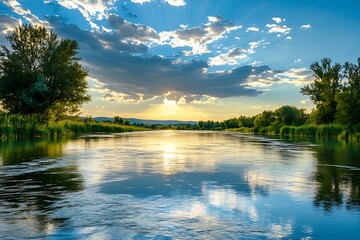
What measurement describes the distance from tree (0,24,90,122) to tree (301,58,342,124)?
167 feet

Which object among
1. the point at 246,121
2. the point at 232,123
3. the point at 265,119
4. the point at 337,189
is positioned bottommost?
the point at 337,189

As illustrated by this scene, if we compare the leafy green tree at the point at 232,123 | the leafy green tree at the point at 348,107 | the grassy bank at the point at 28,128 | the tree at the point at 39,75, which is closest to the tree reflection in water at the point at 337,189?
the grassy bank at the point at 28,128

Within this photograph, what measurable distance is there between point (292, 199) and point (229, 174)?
367cm

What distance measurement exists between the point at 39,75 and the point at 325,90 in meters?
58.2

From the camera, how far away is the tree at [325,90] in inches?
2662

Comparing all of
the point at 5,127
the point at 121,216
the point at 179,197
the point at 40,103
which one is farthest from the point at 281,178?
the point at 40,103

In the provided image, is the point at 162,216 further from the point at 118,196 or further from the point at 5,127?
the point at 5,127

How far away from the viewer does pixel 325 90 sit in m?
68.8

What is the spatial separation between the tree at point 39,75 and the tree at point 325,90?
50839 mm

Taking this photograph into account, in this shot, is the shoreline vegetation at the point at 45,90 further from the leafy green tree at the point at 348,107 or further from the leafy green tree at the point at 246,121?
the leafy green tree at the point at 246,121

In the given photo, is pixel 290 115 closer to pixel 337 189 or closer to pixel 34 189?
pixel 337 189

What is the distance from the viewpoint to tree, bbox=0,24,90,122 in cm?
3888

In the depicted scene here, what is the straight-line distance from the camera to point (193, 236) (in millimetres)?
4340

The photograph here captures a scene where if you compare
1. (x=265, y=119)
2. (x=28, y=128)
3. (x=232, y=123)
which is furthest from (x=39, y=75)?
(x=232, y=123)
